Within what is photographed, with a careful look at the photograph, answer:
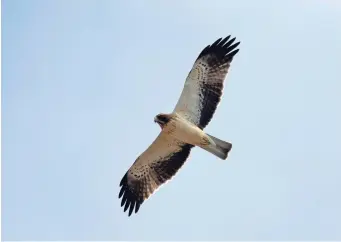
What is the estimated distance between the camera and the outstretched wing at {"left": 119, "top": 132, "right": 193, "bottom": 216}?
10992 mm

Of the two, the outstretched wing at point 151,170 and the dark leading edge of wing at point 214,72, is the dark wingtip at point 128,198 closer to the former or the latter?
the outstretched wing at point 151,170

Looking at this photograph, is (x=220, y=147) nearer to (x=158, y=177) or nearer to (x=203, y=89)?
(x=203, y=89)

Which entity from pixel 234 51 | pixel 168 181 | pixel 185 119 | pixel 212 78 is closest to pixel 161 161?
pixel 168 181

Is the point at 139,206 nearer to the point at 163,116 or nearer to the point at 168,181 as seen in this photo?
the point at 168,181

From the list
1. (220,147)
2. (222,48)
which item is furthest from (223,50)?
(220,147)

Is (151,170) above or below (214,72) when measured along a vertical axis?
below

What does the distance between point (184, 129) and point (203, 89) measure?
107 cm

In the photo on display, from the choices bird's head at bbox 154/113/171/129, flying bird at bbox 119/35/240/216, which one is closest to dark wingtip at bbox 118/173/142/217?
flying bird at bbox 119/35/240/216

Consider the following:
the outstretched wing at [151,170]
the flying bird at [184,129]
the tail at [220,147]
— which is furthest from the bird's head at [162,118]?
the tail at [220,147]

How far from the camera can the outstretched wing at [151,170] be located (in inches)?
433

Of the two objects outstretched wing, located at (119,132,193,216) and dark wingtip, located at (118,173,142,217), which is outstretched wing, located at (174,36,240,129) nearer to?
outstretched wing, located at (119,132,193,216)

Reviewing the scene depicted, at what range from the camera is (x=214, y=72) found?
11.0m

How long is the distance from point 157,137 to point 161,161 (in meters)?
0.66

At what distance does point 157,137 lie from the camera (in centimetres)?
1080
